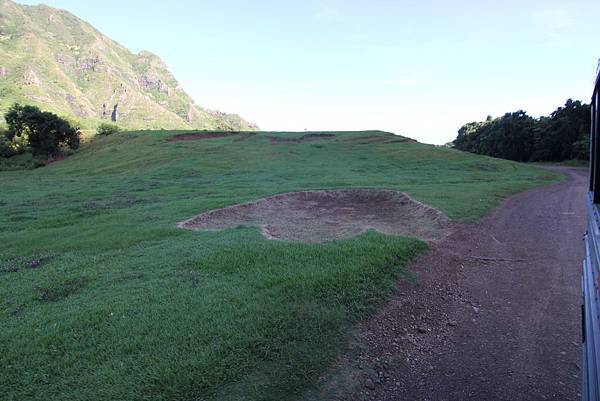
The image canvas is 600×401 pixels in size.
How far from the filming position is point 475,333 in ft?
17.7

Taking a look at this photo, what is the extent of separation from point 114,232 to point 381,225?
817 centimetres

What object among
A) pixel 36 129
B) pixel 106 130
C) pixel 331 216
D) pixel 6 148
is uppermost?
pixel 106 130

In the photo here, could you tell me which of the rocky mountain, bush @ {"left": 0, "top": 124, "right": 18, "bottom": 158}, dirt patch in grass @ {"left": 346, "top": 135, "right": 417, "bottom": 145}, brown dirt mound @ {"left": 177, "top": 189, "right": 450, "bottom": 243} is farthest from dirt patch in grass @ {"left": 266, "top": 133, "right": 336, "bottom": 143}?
the rocky mountain

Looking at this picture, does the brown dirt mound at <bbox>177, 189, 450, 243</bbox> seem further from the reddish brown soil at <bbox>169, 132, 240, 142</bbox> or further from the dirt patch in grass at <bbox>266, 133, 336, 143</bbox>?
the reddish brown soil at <bbox>169, 132, 240, 142</bbox>

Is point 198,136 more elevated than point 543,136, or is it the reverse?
point 543,136

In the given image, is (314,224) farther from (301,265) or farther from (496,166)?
(496,166)

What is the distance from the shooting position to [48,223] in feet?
40.8

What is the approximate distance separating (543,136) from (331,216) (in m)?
51.3

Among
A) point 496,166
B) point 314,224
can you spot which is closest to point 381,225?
point 314,224

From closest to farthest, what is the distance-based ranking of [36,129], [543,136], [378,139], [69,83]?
[36,129] < [378,139] < [543,136] < [69,83]

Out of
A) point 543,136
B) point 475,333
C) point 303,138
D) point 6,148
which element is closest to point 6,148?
point 6,148

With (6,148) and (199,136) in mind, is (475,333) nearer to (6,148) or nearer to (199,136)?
Answer: (199,136)

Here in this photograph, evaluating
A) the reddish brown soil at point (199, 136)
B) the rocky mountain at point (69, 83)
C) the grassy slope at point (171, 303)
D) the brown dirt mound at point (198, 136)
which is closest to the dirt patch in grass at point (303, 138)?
the reddish brown soil at point (199, 136)

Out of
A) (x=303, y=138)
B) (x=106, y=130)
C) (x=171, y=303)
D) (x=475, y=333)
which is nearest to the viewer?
(x=475, y=333)
